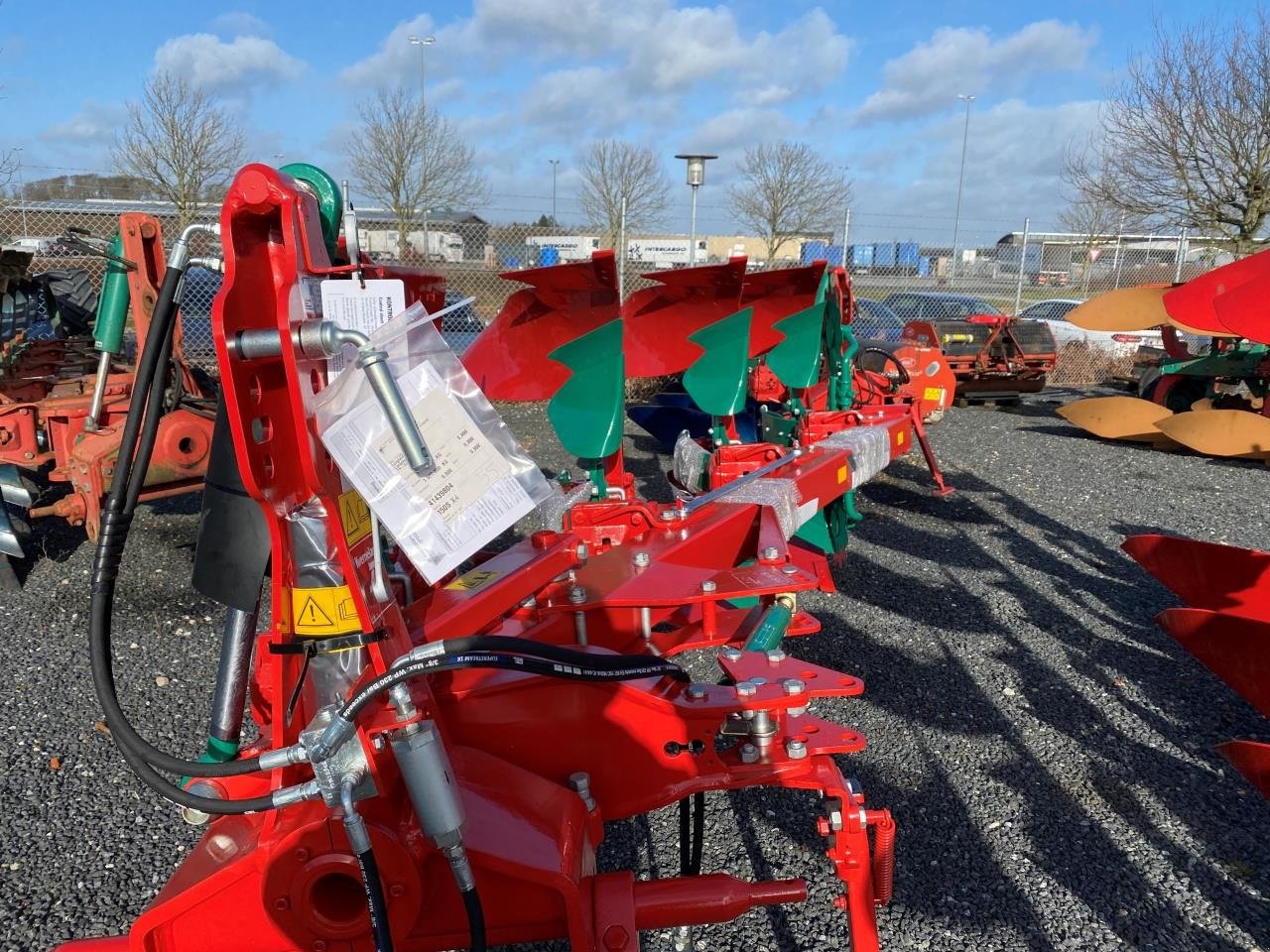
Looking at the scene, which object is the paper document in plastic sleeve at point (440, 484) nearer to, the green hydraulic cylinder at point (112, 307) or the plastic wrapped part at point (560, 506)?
the plastic wrapped part at point (560, 506)

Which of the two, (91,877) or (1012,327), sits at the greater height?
(1012,327)

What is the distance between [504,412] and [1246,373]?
7.96m

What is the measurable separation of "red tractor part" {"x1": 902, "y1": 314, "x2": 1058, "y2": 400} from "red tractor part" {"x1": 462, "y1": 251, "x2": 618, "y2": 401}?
28.0ft

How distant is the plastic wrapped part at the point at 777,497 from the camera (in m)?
3.04

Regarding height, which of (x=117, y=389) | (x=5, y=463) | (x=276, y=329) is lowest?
(x=5, y=463)

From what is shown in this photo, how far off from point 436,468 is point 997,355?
1125 centimetres

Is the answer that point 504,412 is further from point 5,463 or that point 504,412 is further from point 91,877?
point 91,877

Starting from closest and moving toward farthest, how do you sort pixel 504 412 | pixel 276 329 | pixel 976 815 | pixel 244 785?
1. pixel 276 329
2. pixel 244 785
3. pixel 976 815
4. pixel 504 412

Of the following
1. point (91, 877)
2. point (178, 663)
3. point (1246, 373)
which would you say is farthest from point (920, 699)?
point (1246, 373)

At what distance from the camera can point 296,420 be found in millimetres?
1452

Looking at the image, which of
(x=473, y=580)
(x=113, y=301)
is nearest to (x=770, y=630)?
(x=473, y=580)

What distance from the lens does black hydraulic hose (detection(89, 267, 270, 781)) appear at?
150 cm

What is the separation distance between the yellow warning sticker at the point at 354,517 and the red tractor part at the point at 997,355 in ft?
34.9

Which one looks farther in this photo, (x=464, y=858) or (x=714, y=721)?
(x=714, y=721)
